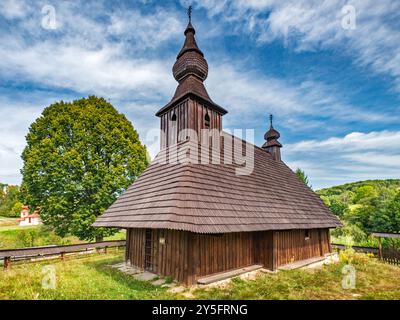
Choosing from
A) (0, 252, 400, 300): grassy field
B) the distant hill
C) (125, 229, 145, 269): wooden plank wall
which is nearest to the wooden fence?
(0, 252, 400, 300): grassy field

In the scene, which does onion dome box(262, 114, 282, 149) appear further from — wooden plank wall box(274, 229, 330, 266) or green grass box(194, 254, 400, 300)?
green grass box(194, 254, 400, 300)

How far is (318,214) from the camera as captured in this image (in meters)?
12.1

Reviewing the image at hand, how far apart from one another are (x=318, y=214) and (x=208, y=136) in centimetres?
728

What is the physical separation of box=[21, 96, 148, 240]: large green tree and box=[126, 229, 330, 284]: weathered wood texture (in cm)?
554

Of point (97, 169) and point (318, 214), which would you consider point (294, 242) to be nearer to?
point (318, 214)

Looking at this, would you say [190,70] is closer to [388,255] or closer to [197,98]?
[197,98]

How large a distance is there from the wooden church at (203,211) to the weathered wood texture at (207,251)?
0.09 ft

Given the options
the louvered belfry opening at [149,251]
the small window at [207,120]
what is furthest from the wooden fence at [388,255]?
the louvered belfry opening at [149,251]

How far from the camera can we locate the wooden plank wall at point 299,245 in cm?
952

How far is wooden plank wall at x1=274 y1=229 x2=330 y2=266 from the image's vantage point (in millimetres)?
9516

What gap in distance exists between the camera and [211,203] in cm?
746

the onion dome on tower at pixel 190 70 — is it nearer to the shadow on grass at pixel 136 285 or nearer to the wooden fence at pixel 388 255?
the shadow on grass at pixel 136 285

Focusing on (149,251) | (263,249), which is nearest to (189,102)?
(149,251)

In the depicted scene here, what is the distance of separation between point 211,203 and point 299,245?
5905mm
